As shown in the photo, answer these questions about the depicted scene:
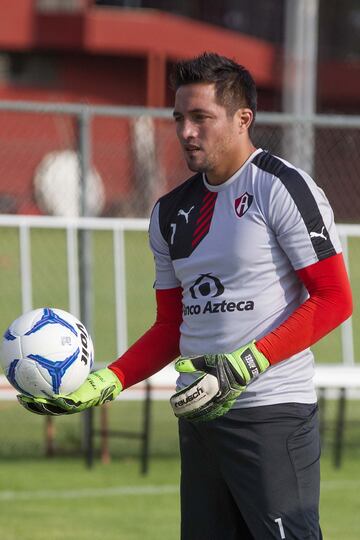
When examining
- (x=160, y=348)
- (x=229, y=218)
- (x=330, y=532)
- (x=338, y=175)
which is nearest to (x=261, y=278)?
(x=229, y=218)

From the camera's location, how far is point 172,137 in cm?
1677

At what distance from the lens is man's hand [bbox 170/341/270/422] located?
3881mm

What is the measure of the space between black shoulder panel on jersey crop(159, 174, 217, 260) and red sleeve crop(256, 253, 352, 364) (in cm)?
41

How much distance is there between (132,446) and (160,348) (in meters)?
5.34

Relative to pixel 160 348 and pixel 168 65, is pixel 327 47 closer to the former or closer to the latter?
pixel 168 65

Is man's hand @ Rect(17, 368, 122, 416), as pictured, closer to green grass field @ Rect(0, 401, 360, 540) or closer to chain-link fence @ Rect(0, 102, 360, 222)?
green grass field @ Rect(0, 401, 360, 540)

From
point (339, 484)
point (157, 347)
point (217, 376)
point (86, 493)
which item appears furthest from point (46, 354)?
point (339, 484)

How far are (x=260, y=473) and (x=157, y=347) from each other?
68 centimetres

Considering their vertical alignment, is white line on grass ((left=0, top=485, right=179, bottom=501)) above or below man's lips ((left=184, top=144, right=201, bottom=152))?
below

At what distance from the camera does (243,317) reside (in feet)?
13.4

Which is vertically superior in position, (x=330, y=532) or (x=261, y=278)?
(x=261, y=278)

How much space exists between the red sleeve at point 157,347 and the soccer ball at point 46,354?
146 millimetres

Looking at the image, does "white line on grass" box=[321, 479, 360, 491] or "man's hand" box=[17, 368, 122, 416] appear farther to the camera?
"white line on grass" box=[321, 479, 360, 491]

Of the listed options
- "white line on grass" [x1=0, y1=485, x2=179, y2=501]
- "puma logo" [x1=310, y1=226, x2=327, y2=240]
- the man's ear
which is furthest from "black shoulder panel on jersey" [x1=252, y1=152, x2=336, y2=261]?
"white line on grass" [x1=0, y1=485, x2=179, y2=501]
